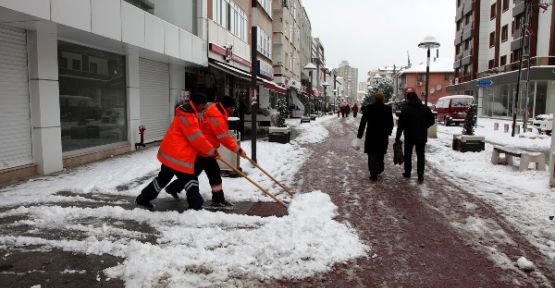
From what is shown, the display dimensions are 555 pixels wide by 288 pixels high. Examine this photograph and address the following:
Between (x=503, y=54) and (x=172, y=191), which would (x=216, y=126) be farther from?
(x=503, y=54)

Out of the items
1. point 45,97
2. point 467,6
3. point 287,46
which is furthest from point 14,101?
point 467,6

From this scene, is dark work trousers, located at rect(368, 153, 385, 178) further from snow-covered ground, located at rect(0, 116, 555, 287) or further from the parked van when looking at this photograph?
the parked van

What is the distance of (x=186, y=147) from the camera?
5523 mm

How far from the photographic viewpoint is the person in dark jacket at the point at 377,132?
8500mm

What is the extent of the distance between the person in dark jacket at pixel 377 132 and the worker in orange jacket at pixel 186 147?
395cm

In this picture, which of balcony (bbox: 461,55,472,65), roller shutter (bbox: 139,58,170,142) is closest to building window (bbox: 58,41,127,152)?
roller shutter (bbox: 139,58,170,142)

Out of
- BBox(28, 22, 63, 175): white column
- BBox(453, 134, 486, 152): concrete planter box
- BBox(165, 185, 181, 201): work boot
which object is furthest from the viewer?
BBox(453, 134, 486, 152): concrete planter box

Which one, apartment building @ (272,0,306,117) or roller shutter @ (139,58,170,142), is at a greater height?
apartment building @ (272,0,306,117)

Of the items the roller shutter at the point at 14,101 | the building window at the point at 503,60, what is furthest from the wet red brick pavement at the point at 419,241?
the building window at the point at 503,60

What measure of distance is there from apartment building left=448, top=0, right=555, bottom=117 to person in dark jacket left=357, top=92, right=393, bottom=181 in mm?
16814

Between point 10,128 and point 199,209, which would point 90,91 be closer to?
point 10,128

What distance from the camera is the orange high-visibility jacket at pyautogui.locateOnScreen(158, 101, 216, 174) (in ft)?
17.7

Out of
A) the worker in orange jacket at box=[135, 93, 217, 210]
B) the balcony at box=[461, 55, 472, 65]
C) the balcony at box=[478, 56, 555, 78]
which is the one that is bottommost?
the worker in orange jacket at box=[135, 93, 217, 210]

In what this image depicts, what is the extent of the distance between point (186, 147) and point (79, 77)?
Answer: 5.84 m
